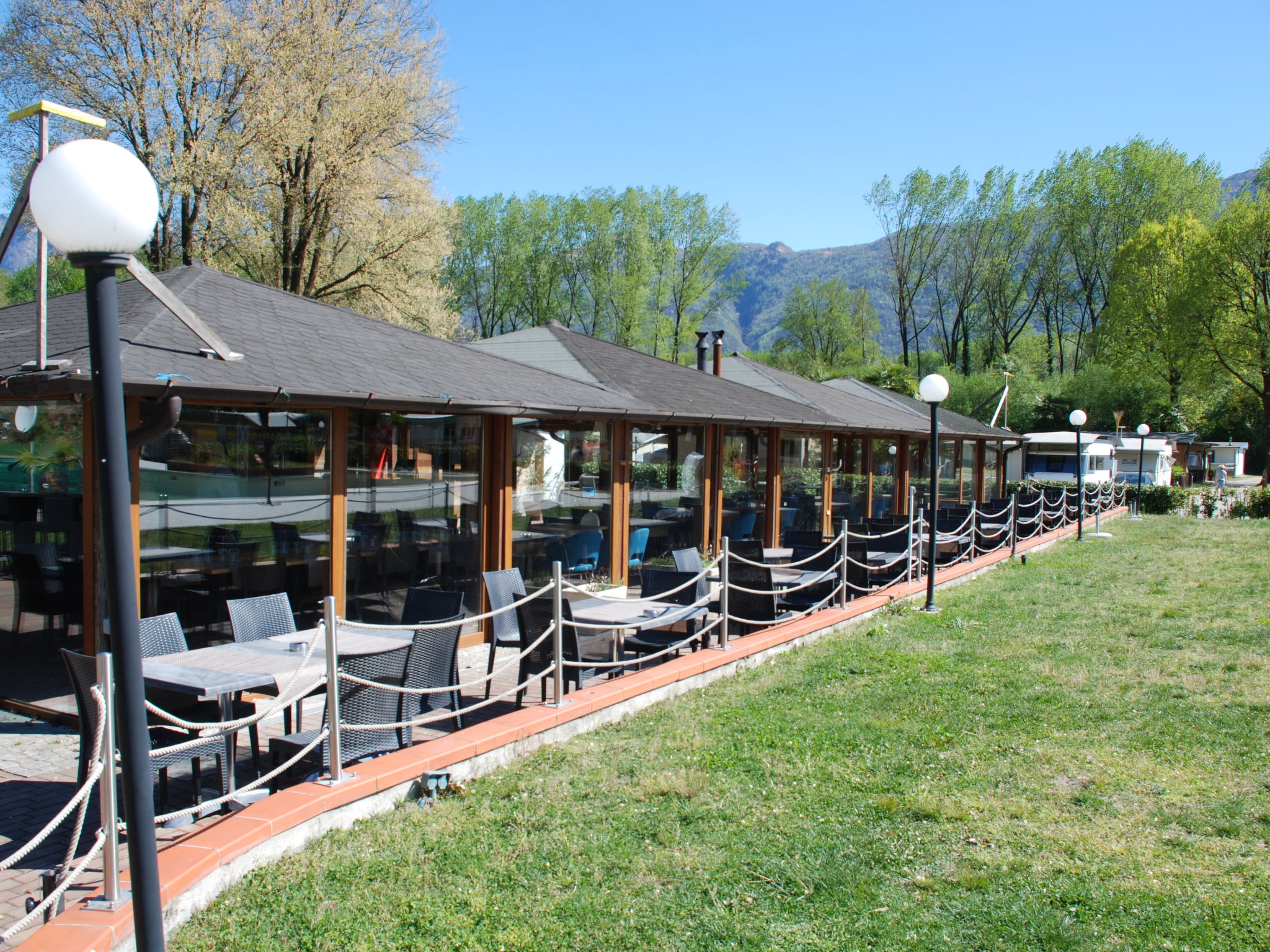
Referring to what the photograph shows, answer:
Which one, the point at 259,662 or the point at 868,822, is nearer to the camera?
the point at 868,822

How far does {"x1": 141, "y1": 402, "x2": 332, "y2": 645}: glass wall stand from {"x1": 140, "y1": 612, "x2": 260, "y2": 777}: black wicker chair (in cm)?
128

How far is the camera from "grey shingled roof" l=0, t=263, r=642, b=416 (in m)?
6.71

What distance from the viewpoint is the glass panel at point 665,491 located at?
12719 mm

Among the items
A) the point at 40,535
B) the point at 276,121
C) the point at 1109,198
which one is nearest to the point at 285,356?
the point at 40,535

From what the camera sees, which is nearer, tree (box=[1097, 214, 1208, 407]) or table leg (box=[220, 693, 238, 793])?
table leg (box=[220, 693, 238, 793])

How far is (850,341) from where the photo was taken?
2798 inches

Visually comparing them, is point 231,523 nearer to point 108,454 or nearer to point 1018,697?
point 108,454

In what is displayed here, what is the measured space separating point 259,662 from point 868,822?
11.7 feet

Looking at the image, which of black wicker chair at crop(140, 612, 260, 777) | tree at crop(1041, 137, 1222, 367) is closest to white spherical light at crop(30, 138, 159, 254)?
black wicker chair at crop(140, 612, 260, 777)

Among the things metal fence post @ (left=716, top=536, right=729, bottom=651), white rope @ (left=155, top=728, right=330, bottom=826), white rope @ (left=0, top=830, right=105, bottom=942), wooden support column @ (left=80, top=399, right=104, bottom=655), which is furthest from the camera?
metal fence post @ (left=716, top=536, right=729, bottom=651)

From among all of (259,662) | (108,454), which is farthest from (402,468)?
(108,454)

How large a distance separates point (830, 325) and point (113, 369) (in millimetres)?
71458

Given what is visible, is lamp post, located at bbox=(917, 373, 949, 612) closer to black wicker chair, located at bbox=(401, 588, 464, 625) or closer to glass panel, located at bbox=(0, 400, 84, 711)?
black wicker chair, located at bbox=(401, 588, 464, 625)

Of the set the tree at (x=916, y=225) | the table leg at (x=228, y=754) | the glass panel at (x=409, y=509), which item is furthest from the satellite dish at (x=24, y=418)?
the tree at (x=916, y=225)
